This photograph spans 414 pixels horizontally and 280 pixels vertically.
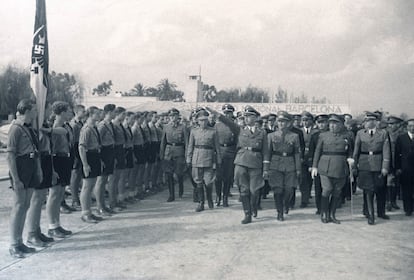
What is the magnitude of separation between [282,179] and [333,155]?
3.61ft

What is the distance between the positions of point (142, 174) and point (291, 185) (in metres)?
4.03

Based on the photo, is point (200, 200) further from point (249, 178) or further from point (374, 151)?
point (374, 151)

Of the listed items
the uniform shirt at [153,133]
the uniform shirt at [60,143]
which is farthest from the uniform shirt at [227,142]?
the uniform shirt at [60,143]

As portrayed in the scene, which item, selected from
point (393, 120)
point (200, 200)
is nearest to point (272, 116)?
point (393, 120)

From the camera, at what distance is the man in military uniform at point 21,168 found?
18.6 ft

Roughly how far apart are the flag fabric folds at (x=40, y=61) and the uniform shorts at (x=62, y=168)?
98cm

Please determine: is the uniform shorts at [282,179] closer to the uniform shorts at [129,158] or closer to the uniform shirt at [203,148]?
the uniform shirt at [203,148]

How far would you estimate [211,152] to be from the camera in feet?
30.7

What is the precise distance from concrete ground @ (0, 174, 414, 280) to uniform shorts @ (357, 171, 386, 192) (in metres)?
0.69

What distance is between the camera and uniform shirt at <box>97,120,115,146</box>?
845 centimetres

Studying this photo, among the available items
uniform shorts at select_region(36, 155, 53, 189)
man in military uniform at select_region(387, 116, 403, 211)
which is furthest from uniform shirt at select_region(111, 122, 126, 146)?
man in military uniform at select_region(387, 116, 403, 211)

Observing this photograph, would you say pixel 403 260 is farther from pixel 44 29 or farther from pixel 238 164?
pixel 44 29

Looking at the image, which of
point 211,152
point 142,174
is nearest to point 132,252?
point 211,152

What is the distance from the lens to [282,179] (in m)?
8.69
